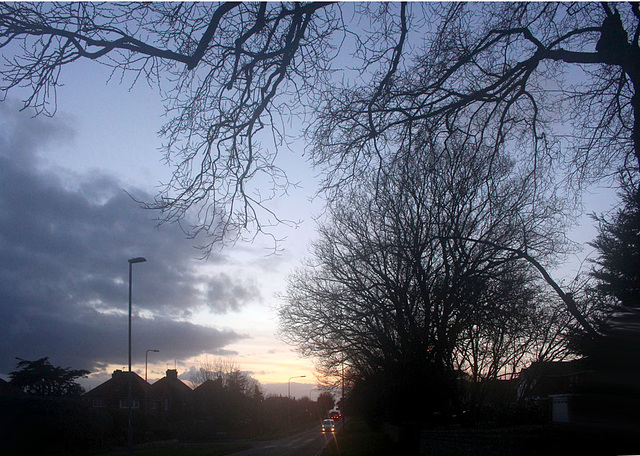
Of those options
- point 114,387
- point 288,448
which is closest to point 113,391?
point 114,387

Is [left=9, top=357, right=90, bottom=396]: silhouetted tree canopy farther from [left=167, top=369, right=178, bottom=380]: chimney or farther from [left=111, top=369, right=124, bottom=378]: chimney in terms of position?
[left=167, top=369, right=178, bottom=380]: chimney

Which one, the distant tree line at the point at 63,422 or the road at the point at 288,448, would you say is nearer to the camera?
the distant tree line at the point at 63,422

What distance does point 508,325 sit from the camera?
1363 cm

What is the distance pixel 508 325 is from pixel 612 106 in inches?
283

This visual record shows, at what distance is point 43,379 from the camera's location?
29.4 meters

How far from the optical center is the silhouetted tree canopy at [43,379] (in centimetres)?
2856

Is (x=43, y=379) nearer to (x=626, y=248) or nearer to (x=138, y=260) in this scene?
(x=138, y=260)

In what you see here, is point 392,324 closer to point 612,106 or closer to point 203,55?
point 612,106

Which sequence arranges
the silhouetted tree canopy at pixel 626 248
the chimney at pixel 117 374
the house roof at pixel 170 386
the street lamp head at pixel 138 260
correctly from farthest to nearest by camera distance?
the house roof at pixel 170 386 < the chimney at pixel 117 374 < the street lamp head at pixel 138 260 < the silhouetted tree canopy at pixel 626 248

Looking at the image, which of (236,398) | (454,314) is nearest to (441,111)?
(454,314)

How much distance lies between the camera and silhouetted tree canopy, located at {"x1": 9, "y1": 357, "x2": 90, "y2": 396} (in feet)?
93.7

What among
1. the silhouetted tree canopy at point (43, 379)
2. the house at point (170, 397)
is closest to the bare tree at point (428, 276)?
the silhouetted tree canopy at point (43, 379)

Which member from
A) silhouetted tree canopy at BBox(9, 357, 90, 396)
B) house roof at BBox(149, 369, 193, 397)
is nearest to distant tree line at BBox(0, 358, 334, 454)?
silhouetted tree canopy at BBox(9, 357, 90, 396)

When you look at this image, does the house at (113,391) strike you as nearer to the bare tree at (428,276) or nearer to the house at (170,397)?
the house at (170,397)
